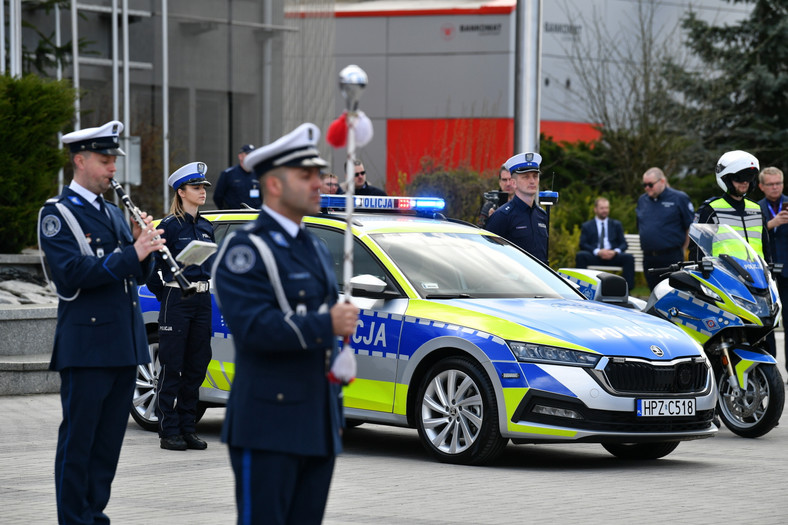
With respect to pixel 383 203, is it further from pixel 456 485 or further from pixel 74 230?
pixel 74 230

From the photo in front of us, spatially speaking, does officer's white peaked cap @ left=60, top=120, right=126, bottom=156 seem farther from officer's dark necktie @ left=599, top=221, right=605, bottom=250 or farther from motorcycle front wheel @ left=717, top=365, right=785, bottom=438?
officer's dark necktie @ left=599, top=221, right=605, bottom=250

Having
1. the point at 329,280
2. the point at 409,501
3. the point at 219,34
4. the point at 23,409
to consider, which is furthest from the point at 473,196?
the point at 329,280

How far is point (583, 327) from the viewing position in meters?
8.96

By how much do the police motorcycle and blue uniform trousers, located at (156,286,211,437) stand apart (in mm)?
3752

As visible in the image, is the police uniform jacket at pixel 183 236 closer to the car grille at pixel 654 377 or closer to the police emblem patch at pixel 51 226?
the car grille at pixel 654 377

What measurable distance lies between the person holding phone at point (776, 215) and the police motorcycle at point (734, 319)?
1.18 metres

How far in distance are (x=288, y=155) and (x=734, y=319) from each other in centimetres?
683

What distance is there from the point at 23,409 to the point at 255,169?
25.4 feet

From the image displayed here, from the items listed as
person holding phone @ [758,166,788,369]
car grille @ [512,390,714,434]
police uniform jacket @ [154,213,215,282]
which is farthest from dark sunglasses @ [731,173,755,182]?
police uniform jacket @ [154,213,215,282]

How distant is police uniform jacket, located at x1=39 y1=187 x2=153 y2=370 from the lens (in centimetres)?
610

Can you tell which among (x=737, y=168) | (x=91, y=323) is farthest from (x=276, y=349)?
(x=737, y=168)

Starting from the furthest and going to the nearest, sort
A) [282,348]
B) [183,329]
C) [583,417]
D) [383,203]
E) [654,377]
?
[383,203]
[183,329]
[654,377]
[583,417]
[282,348]

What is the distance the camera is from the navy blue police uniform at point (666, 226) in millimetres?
16375

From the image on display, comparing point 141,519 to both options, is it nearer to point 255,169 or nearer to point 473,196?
point 255,169
